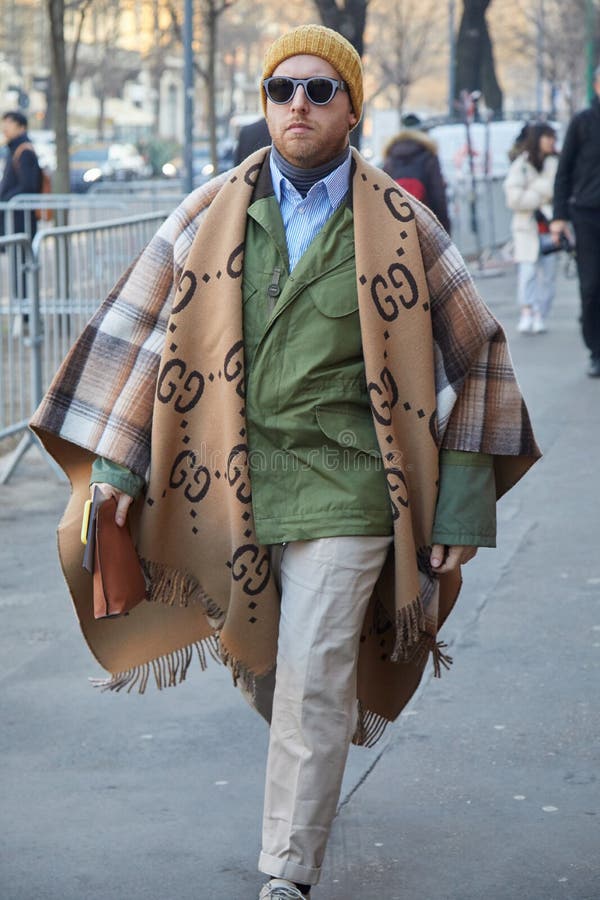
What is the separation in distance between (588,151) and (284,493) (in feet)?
27.1

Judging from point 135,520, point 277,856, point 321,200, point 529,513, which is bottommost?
point 529,513

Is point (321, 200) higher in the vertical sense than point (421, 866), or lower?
higher

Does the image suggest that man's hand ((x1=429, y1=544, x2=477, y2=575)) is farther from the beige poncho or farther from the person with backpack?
the person with backpack

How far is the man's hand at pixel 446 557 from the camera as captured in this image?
359 centimetres

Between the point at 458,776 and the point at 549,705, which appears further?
the point at 549,705

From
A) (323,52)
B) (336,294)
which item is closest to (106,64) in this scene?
(323,52)

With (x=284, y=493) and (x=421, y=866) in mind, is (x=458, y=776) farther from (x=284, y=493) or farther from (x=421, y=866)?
(x=284, y=493)

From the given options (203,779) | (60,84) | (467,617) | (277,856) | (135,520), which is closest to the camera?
(277,856)

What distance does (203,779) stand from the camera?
4.46 metres

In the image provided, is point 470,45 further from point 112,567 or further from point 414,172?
point 112,567

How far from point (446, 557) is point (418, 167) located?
27.8 feet

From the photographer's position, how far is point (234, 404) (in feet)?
11.5

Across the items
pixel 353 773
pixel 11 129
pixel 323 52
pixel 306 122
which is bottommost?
pixel 353 773

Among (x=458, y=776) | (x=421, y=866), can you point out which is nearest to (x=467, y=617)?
(x=458, y=776)
